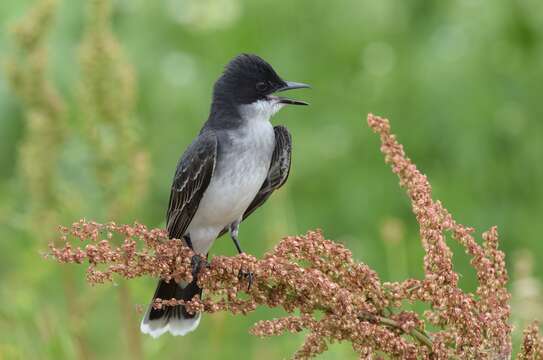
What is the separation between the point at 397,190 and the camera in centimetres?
807

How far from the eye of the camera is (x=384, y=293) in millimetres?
3221

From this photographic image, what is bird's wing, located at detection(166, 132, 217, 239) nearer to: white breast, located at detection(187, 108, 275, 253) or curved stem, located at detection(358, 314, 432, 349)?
white breast, located at detection(187, 108, 275, 253)

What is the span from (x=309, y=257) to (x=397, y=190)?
4.79 meters

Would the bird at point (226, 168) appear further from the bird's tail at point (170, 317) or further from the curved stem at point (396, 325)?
the curved stem at point (396, 325)

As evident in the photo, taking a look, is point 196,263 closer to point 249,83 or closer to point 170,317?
point 170,317

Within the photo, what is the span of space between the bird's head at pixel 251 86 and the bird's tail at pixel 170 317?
901 mm

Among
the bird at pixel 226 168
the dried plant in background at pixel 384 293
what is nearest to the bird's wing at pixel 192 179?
the bird at pixel 226 168

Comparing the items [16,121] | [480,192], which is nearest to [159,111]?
[16,121]

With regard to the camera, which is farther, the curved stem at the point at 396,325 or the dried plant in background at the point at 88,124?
the dried plant in background at the point at 88,124

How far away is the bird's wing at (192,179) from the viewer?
16.5 ft

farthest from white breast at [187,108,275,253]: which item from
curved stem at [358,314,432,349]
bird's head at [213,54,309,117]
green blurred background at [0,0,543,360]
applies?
curved stem at [358,314,432,349]

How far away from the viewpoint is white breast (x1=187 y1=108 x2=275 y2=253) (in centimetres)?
502

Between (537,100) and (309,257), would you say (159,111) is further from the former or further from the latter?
(309,257)

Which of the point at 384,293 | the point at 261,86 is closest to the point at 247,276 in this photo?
the point at 384,293
